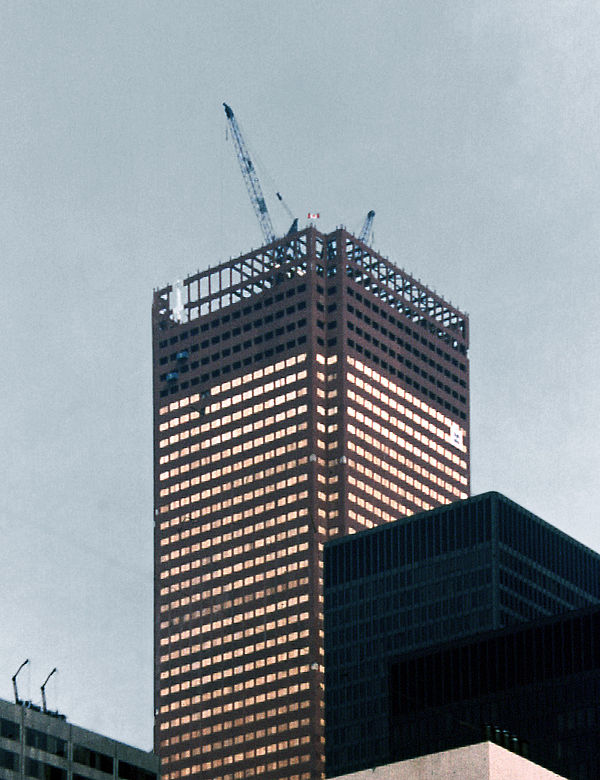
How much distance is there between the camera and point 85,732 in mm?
176875

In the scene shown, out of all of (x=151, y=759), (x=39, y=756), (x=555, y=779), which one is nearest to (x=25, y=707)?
(x=39, y=756)

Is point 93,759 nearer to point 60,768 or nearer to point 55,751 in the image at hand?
point 60,768

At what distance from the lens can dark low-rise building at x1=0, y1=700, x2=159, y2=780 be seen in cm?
16788

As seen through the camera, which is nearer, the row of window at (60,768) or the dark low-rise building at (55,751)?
the row of window at (60,768)

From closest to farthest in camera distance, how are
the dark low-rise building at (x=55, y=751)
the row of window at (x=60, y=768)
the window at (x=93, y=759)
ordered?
the row of window at (x=60, y=768) < the dark low-rise building at (x=55, y=751) < the window at (x=93, y=759)

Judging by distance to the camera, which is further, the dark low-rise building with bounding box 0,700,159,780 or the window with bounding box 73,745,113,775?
the window with bounding box 73,745,113,775

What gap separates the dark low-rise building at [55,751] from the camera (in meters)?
168

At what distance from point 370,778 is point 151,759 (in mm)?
101074

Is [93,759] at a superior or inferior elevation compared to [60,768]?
superior

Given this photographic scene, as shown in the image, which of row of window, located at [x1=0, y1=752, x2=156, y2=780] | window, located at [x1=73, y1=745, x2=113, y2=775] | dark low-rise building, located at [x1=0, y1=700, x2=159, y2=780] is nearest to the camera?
row of window, located at [x1=0, y1=752, x2=156, y2=780]

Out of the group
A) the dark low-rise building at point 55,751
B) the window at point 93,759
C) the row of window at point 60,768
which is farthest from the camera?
the window at point 93,759

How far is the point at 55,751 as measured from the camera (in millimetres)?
172375

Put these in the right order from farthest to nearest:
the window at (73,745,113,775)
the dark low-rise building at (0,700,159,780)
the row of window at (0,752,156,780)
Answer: the window at (73,745,113,775), the dark low-rise building at (0,700,159,780), the row of window at (0,752,156,780)

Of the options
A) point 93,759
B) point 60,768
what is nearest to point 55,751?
point 60,768
